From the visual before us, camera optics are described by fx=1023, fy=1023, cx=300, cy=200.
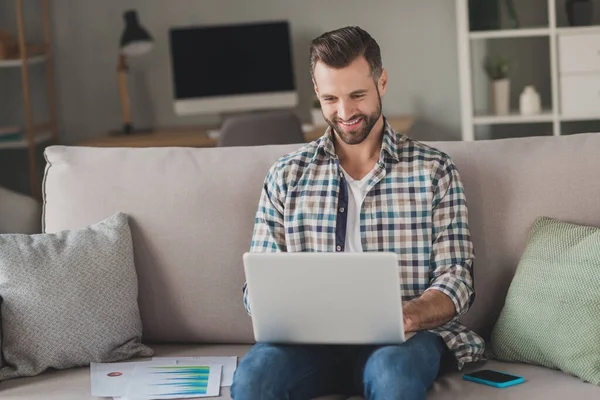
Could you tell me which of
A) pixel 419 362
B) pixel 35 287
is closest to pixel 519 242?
pixel 419 362

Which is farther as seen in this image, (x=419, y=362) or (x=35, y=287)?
(x=35, y=287)

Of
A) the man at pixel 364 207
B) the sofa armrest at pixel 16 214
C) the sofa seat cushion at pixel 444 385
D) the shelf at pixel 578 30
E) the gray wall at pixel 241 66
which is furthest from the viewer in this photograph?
the gray wall at pixel 241 66

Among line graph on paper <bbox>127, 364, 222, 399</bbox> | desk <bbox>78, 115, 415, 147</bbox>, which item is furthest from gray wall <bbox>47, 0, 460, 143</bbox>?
line graph on paper <bbox>127, 364, 222, 399</bbox>

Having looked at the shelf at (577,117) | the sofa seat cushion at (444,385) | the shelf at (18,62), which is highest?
the shelf at (18,62)

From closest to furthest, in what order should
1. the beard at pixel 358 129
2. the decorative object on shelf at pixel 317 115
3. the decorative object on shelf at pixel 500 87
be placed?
1. the beard at pixel 358 129
2. the decorative object on shelf at pixel 500 87
3. the decorative object on shelf at pixel 317 115

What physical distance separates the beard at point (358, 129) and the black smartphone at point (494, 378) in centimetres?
55

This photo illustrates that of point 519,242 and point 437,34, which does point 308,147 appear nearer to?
point 519,242

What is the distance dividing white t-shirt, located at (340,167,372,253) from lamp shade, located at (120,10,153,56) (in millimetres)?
2846

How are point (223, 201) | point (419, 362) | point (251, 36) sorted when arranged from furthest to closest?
point (251, 36), point (223, 201), point (419, 362)

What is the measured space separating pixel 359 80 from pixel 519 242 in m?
0.51

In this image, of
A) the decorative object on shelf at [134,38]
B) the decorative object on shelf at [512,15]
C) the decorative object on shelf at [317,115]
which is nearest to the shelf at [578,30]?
the decorative object on shelf at [512,15]

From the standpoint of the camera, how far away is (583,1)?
4.42 meters

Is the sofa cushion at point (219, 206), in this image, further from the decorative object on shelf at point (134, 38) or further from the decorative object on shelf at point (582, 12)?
the decorative object on shelf at point (134, 38)

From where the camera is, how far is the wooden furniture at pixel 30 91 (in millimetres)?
4750
